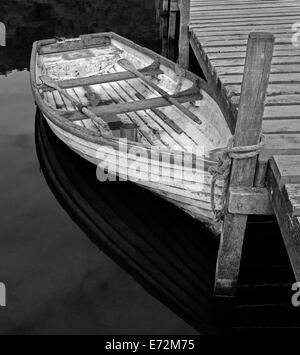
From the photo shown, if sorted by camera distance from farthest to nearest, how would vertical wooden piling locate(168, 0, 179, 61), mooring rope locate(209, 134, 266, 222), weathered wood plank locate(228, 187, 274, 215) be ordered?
vertical wooden piling locate(168, 0, 179, 61)
weathered wood plank locate(228, 187, 274, 215)
mooring rope locate(209, 134, 266, 222)

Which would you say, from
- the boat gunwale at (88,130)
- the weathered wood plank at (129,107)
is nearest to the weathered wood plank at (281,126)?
the boat gunwale at (88,130)

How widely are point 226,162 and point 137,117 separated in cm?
381

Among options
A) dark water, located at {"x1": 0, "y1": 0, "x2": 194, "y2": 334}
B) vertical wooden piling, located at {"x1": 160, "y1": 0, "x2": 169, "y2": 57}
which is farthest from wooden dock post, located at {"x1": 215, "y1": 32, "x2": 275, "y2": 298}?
vertical wooden piling, located at {"x1": 160, "y1": 0, "x2": 169, "y2": 57}

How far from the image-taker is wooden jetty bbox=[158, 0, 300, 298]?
3.41 meters

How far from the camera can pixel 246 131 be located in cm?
377

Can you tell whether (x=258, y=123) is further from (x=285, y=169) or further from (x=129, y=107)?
(x=129, y=107)

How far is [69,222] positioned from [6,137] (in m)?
3.63

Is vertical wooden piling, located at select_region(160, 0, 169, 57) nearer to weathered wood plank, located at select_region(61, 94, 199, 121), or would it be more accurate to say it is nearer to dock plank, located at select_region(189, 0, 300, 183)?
dock plank, located at select_region(189, 0, 300, 183)

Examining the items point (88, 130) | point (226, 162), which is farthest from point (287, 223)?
point (88, 130)

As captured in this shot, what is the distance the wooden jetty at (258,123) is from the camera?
341cm

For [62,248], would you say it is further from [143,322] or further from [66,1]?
[66,1]

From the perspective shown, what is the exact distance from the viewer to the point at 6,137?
917 cm

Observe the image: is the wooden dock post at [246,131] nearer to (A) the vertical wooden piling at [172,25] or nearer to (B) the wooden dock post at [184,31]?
(B) the wooden dock post at [184,31]

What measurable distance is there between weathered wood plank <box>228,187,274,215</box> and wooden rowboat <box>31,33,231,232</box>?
0.53 meters
